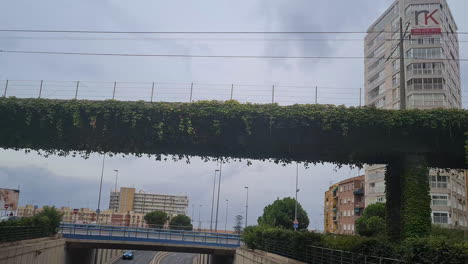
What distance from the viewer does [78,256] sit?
49.6 meters

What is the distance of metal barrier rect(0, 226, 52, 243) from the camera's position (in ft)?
97.4

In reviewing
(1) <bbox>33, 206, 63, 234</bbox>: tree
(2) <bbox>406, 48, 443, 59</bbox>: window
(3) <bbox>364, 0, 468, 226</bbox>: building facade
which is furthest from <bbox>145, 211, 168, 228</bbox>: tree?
(2) <bbox>406, 48, 443, 59</bbox>: window

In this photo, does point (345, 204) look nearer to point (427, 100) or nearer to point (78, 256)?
point (427, 100)

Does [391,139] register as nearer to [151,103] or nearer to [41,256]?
[151,103]

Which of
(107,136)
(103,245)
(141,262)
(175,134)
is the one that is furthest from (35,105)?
(141,262)

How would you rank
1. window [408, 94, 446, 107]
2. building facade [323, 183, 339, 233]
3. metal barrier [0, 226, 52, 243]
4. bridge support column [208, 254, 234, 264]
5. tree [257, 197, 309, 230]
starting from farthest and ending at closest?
building facade [323, 183, 339, 233]
tree [257, 197, 309, 230]
window [408, 94, 446, 107]
bridge support column [208, 254, 234, 264]
metal barrier [0, 226, 52, 243]

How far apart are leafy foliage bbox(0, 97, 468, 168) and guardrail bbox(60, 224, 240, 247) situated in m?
24.9

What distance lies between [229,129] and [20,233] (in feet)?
65.5

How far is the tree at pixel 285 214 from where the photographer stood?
3142 inches

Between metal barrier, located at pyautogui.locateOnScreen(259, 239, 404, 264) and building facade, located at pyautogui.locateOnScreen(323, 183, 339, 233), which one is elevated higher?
building facade, located at pyautogui.locateOnScreen(323, 183, 339, 233)

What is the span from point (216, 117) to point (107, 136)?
6065 mm

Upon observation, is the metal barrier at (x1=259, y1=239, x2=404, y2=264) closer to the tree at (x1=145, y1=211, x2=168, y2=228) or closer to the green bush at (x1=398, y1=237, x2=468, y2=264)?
the green bush at (x1=398, y1=237, x2=468, y2=264)

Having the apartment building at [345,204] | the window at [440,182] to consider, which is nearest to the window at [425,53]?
the window at [440,182]

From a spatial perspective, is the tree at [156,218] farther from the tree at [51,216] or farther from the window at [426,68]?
the window at [426,68]
